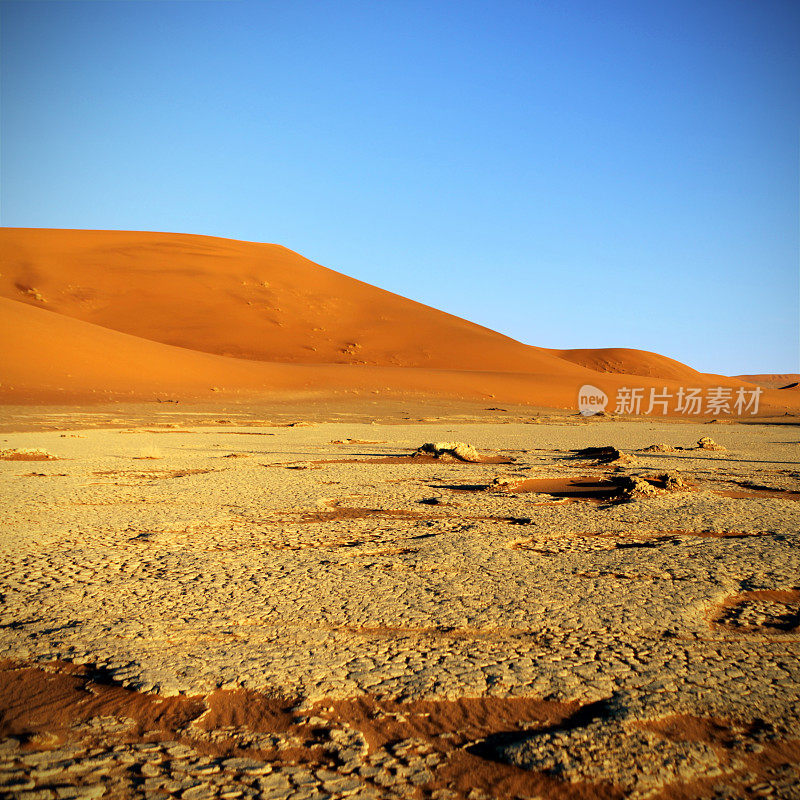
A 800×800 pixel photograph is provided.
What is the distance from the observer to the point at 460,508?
229 inches

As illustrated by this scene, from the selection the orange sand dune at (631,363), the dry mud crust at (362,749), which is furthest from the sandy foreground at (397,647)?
the orange sand dune at (631,363)

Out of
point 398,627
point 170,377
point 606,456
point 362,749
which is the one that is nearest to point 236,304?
point 170,377

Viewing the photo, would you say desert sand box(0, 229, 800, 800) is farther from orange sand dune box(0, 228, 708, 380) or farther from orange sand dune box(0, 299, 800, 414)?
orange sand dune box(0, 228, 708, 380)

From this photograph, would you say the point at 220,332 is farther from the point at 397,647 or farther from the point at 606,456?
the point at 397,647

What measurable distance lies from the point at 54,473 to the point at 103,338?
28.0 meters

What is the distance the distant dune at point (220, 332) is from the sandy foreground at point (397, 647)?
75.5 feet

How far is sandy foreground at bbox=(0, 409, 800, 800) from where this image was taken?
1.90m

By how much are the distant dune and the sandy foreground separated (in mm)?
23023

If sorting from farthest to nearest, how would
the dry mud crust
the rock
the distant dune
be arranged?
the distant dune
the rock
the dry mud crust

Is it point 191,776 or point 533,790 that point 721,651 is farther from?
point 191,776

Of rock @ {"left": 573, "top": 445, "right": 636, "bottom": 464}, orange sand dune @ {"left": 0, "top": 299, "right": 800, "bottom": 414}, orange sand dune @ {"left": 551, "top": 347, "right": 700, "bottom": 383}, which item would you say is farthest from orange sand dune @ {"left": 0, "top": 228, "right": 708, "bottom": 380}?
rock @ {"left": 573, "top": 445, "right": 636, "bottom": 464}

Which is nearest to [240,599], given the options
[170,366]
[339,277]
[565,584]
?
[565,584]

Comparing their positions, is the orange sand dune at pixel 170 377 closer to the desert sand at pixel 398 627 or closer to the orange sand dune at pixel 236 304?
the orange sand dune at pixel 236 304

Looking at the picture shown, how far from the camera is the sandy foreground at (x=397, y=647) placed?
1.90 m
